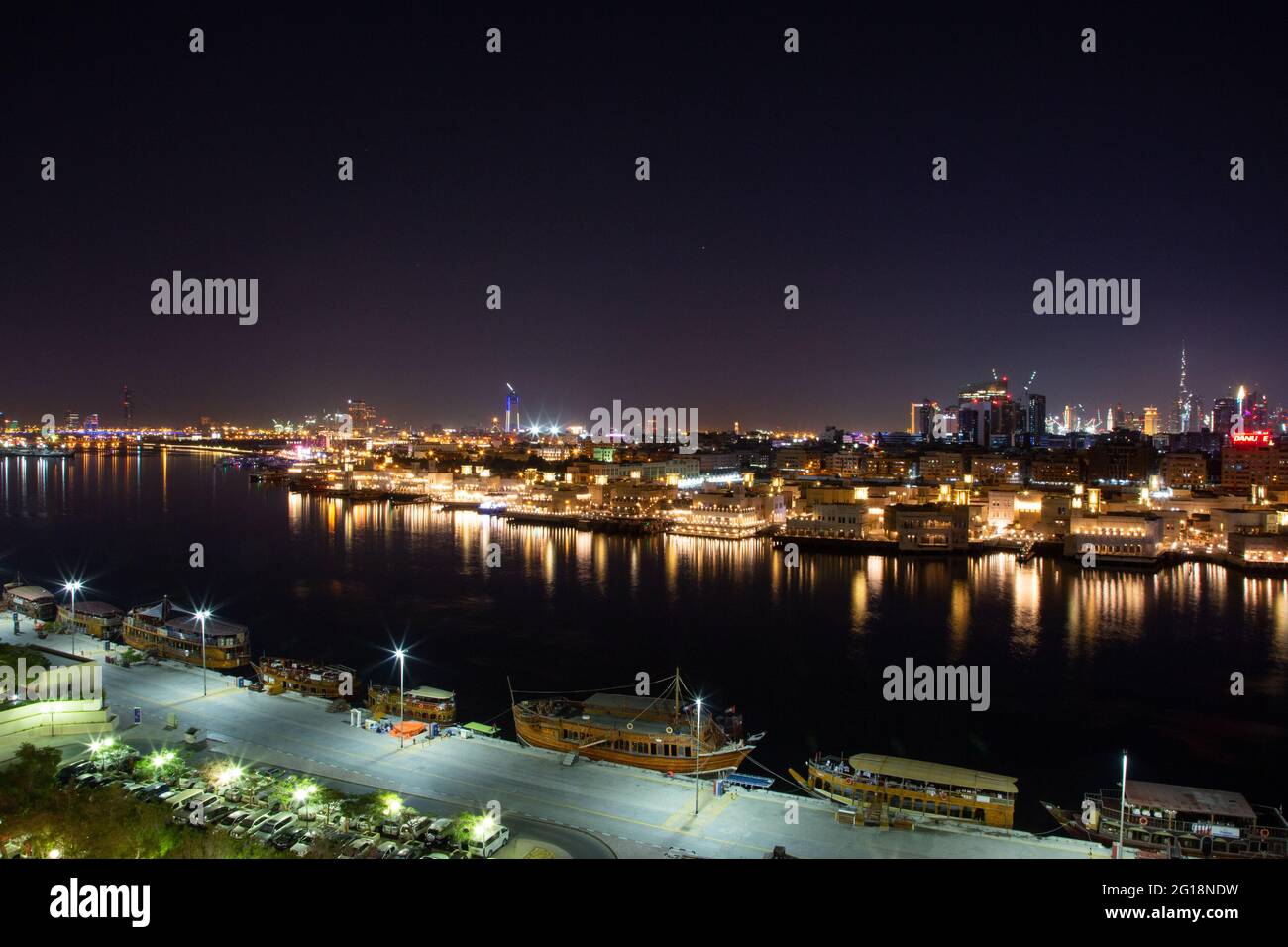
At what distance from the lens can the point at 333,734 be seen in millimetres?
4949

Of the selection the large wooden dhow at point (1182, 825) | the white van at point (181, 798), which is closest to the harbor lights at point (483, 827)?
the white van at point (181, 798)

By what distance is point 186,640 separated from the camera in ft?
27.6

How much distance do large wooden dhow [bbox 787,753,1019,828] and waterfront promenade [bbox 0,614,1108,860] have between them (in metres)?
0.61

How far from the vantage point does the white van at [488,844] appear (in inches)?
133

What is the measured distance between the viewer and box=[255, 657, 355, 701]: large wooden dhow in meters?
7.26

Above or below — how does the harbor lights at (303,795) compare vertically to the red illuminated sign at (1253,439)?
below

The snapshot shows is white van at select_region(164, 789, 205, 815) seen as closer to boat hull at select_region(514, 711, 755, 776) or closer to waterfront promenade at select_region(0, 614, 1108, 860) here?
waterfront promenade at select_region(0, 614, 1108, 860)

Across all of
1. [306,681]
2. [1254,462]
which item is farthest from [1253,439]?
[306,681]

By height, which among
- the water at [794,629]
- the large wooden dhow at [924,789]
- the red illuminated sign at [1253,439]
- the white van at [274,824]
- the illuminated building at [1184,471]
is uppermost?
the red illuminated sign at [1253,439]

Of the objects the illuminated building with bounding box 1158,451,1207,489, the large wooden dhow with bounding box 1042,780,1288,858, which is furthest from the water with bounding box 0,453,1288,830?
the illuminated building with bounding box 1158,451,1207,489

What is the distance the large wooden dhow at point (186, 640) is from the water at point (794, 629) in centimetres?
66

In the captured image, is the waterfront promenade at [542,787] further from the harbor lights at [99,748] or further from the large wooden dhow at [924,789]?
the large wooden dhow at [924,789]
